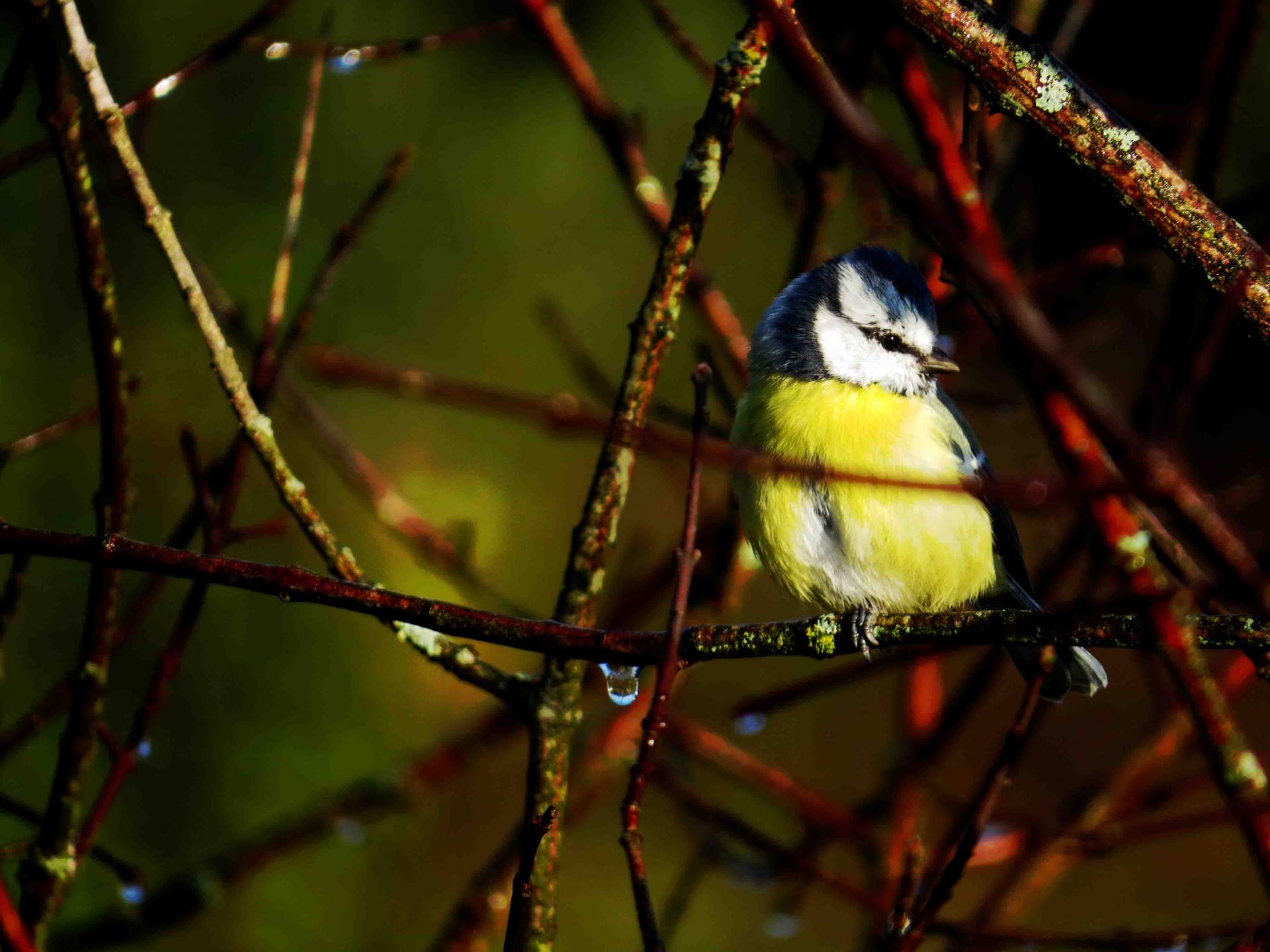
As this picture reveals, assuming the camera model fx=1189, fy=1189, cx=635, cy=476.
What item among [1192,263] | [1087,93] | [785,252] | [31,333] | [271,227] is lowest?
[1192,263]

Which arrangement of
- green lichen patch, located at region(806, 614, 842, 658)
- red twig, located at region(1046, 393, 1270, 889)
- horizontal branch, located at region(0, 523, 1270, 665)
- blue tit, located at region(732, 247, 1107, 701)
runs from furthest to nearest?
blue tit, located at region(732, 247, 1107, 701) → green lichen patch, located at region(806, 614, 842, 658) → horizontal branch, located at region(0, 523, 1270, 665) → red twig, located at region(1046, 393, 1270, 889)

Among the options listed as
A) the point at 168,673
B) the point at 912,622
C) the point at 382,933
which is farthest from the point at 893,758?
the point at 382,933

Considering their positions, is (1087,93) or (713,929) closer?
(1087,93)

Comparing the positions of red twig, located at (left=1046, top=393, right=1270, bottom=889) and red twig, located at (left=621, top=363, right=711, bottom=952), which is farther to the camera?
red twig, located at (left=621, top=363, right=711, bottom=952)

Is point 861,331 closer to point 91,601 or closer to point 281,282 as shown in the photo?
point 281,282

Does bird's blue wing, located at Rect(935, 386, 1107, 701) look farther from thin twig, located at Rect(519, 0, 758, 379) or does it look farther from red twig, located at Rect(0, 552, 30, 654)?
red twig, located at Rect(0, 552, 30, 654)

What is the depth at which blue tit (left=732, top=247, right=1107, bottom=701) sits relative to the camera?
1.96m

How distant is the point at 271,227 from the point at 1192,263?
2977mm

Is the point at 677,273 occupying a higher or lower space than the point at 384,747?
lower

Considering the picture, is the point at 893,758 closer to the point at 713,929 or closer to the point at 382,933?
the point at 713,929

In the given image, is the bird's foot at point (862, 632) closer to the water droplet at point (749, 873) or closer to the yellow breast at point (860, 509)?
the yellow breast at point (860, 509)

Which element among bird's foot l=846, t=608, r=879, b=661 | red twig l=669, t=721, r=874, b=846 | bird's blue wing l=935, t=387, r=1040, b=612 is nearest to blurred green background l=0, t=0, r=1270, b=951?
bird's blue wing l=935, t=387, r=1040, b=612

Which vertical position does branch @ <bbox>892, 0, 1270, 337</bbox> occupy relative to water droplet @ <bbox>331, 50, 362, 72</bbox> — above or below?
below

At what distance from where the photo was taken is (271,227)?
3.54 metres
